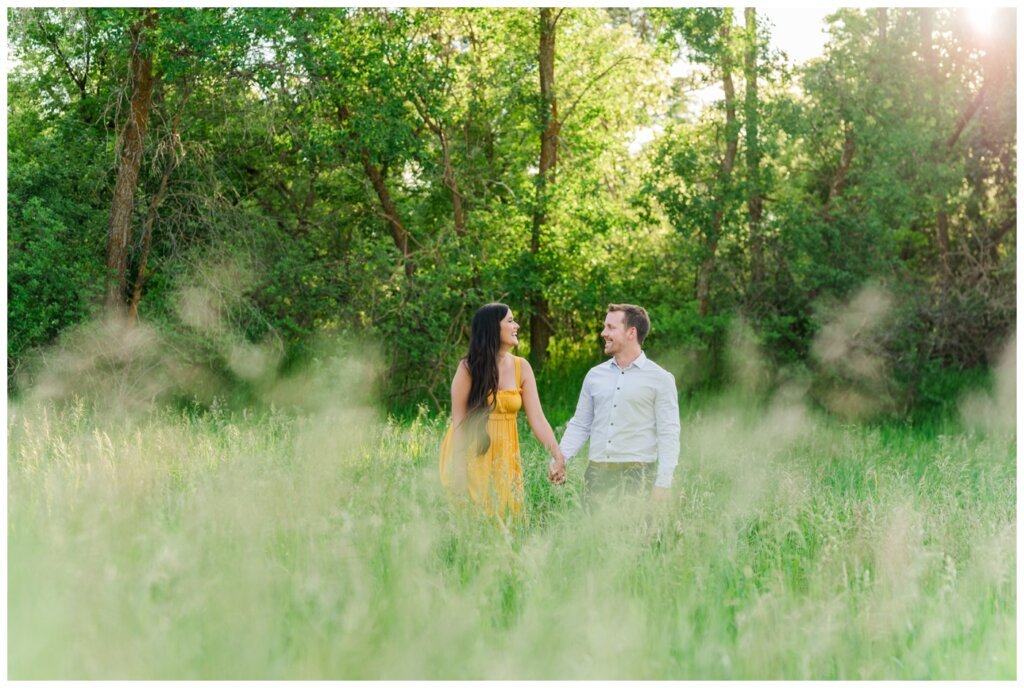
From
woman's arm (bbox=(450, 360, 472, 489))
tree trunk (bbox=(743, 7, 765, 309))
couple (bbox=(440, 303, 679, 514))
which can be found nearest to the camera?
couple (bbox=(440, 303, 679, 514))

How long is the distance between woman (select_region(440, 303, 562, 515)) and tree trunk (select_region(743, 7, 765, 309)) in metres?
10.5

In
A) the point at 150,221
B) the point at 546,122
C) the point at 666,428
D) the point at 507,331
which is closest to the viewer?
the point at 666,428

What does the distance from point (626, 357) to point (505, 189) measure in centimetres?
1174

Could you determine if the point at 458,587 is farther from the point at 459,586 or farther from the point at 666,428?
the point at 666,428

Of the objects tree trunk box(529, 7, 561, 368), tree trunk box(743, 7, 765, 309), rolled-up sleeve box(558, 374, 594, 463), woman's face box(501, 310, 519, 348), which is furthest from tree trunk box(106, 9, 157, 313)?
rolled-up sleeve box(558, 374, 594, 463)

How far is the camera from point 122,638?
13.5ft

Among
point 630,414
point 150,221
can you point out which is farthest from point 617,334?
point 150,221

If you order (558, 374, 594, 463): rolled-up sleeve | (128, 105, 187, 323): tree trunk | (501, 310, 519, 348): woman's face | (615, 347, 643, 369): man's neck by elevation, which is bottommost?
(558, 374, 594, 463): rolled-up sleeve

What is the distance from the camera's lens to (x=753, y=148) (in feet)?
52.3

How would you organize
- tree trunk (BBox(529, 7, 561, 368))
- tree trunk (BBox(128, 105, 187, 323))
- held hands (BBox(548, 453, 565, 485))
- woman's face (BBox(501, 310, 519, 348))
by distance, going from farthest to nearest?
tree trunk (BBox(529, 7, 561, 368)), tree trunk (BBox(128, 105, 187, 323)), woman's face (BBox(501, 310, 519, 348)), held hands (BBox(548, 453, 565, 485))

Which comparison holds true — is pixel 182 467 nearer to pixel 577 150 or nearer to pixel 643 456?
pixel 643 456

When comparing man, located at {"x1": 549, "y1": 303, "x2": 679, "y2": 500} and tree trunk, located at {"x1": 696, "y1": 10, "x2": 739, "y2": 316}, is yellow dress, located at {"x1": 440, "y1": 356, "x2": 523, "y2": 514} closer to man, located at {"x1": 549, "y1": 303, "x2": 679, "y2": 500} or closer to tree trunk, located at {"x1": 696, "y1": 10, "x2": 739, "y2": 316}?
man, located at {"x1": 549, "y1": 303, "x2": 679, "y2": 500}

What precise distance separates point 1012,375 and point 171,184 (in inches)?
536

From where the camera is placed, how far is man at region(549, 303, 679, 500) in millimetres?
Answer: 5887
